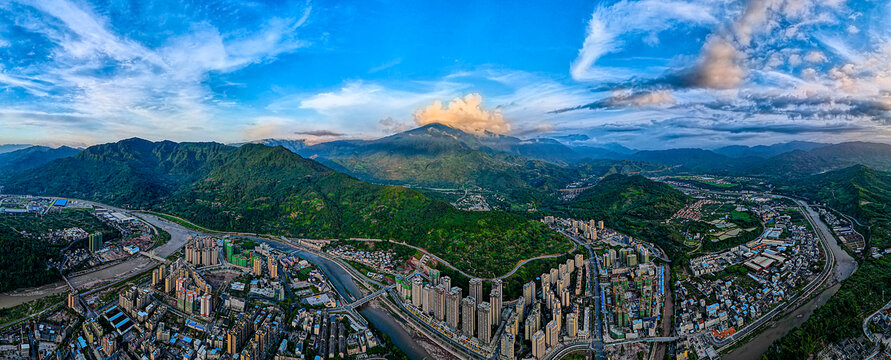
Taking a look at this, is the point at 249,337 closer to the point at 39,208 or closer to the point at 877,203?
the point at 39,208

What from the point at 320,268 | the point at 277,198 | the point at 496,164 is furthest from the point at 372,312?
the point at 496,164

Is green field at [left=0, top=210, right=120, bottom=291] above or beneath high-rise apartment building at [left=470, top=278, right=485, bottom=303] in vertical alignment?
above

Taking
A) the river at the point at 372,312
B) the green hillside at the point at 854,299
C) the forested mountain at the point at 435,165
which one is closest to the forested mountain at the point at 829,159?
the forested mountain at the point at 435,165

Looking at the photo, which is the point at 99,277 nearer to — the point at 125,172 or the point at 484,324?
the point at 484,324

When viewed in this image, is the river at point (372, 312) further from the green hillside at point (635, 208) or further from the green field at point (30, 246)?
the green hillside at point (635, 208)

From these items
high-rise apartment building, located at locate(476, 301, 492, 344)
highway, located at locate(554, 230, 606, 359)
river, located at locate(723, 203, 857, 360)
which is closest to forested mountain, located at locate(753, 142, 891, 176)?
river, located at locate(723, 203, 857, 360)

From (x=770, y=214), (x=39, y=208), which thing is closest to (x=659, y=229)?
(x=770, y=214)

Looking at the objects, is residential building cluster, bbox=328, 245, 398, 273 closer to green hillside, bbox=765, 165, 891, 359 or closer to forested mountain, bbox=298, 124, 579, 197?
green hillside, bbox=765, 165, 891, 359
